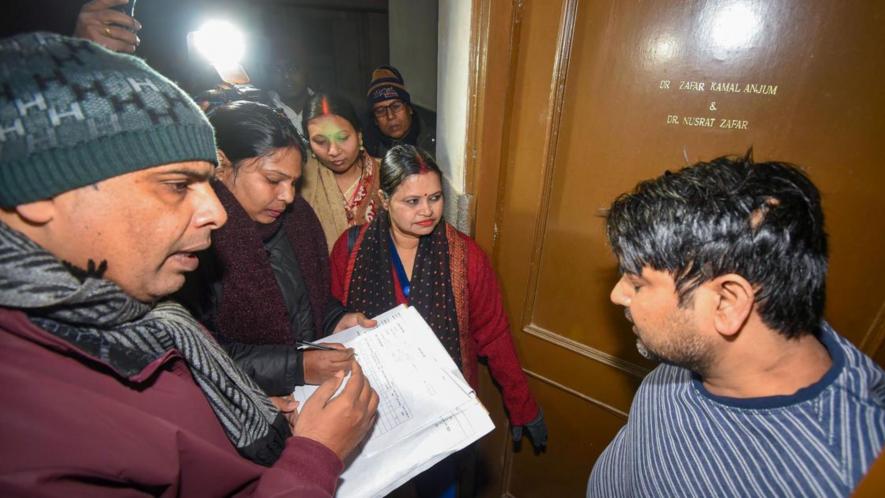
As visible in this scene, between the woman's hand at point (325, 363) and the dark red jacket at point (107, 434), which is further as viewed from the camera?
the woman's hand at point (325, 363)

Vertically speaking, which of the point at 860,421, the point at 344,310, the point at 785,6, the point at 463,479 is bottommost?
the point at 463,479

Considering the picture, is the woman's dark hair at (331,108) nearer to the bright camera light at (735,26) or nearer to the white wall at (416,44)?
the bright camera light at (735,26)

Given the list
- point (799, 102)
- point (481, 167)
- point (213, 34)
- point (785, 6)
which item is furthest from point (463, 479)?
point (213, 34)

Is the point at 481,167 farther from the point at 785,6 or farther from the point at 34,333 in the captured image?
the point at 34,333

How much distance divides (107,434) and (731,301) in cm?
116

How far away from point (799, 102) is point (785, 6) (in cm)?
27

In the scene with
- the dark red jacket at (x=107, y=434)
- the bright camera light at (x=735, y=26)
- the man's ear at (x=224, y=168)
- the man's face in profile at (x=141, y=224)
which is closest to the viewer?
the dark red jacket at (x=107, y=434)

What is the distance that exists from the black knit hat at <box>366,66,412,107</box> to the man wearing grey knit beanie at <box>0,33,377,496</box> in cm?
251

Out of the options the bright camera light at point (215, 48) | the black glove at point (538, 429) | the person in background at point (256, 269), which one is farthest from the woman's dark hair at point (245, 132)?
the bright camera light at point (215, 48)

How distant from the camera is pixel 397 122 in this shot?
10.2 ft

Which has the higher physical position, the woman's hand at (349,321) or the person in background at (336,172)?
the person in background at (336,172)

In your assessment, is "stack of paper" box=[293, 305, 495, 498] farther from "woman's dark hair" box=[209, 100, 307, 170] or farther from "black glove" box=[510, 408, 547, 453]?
"black glove" box=[510, 408, 547, 453]

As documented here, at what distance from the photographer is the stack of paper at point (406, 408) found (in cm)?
94

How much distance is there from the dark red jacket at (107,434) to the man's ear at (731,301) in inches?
35.9
